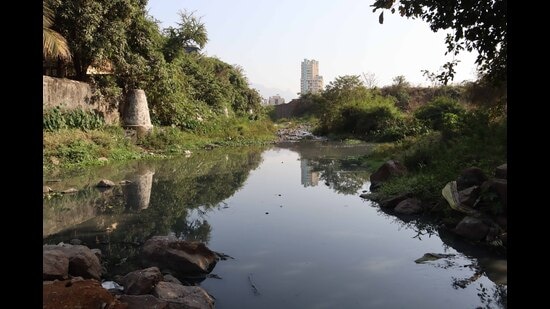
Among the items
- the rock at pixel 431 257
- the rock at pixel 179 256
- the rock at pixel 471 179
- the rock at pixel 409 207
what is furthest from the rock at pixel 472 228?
the rock at pixel 179 256

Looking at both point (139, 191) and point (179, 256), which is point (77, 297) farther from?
point (139, 191)

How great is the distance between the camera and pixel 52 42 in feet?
52.5

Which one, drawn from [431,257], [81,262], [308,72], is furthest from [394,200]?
[308,72]

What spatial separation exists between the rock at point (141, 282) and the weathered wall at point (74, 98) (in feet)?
43.5

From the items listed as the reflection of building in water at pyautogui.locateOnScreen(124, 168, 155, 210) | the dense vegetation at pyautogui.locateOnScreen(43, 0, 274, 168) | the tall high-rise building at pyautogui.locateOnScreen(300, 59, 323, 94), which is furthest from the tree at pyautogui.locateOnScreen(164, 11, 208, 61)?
the tall high-rise building at pyautogui.locateOnScreen(300, 59, 323, 94)

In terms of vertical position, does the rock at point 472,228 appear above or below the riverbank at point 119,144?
below

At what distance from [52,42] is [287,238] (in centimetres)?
1398

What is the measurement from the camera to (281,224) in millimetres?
7551

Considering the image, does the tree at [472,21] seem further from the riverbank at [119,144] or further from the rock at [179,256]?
the riverbank at [119,144]

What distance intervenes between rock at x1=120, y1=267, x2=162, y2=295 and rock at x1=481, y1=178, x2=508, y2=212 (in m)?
5.31

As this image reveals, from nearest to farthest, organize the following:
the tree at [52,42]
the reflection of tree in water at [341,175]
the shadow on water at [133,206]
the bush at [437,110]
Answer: the shadow on water at [133,206] < the reflection of tree in water at [341,175] < the tree at [52,42] < the bush at [437,110]

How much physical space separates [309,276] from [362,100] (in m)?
28.6

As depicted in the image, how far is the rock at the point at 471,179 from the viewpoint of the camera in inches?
303
